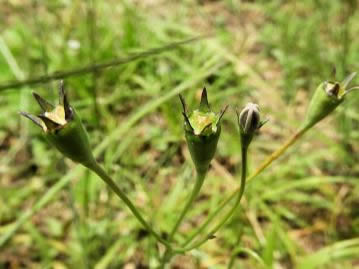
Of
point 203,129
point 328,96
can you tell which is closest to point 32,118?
point 203,129

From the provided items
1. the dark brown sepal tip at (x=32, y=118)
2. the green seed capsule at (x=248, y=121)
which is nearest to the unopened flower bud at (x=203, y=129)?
the green seed capsule at (x=248, y=121)

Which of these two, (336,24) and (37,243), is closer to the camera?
(37,243)

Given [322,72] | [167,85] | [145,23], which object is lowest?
[322,72]

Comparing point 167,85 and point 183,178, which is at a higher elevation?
point 167,85

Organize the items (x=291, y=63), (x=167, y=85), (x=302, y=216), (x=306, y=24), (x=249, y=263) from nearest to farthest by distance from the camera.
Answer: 1. (x=249, y=263)
2. (x=302, y=216)
3. (x=167, y=85)
4. (x=291, y=63)
5. (x=306, y=24)

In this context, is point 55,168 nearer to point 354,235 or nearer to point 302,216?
point 302,216

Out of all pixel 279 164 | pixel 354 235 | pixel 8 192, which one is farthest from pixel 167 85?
pixel 354 235
